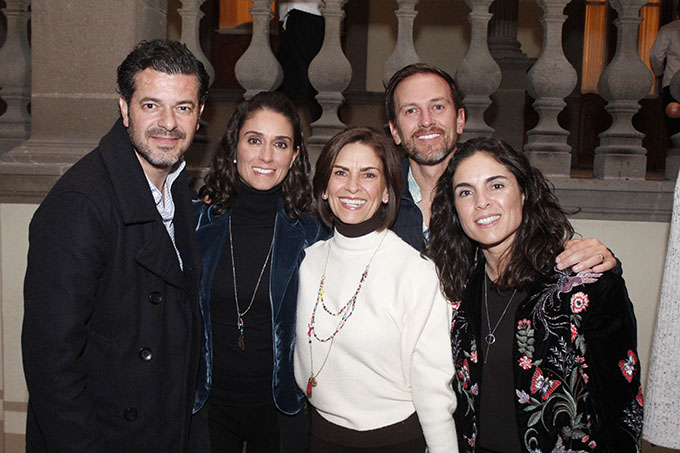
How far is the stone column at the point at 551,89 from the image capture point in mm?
3281

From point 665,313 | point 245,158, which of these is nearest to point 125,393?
point 245,158

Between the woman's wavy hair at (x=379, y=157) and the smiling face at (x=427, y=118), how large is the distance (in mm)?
360

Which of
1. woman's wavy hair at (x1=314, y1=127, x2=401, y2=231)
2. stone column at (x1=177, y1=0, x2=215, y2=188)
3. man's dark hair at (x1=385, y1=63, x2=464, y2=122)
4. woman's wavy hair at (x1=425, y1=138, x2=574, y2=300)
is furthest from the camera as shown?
stone column at (x1=177, y1=0, x2=215, y2=188)

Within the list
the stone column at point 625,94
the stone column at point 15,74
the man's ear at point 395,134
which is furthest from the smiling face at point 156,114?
the stone column at point 625,94

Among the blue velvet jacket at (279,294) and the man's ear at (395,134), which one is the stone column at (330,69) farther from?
the blue velvet jacket at (279,294)

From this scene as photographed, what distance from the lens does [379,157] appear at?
2.50 m

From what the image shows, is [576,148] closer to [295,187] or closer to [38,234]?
[295,187]

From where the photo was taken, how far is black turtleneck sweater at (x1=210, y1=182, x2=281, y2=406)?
2.51 metres

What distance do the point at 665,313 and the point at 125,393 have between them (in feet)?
5.34

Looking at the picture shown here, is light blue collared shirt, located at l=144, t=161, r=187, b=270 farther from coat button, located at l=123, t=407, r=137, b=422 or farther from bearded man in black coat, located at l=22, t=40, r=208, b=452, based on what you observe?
coat button, located at l=123, t=407, r=137, b=422

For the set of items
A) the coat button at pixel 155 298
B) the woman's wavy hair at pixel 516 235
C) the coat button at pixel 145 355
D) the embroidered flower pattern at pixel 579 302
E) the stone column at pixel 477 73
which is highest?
the stone column at pixel 477 73

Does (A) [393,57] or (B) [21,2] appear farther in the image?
(B) [21,2]

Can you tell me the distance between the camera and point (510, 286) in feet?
7.18

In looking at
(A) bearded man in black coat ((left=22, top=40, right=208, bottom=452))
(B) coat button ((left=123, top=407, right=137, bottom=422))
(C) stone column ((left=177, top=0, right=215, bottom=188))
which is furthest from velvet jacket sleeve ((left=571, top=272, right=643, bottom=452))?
(C) stone column ((left=177, top=0, right=215, bottom=188))
